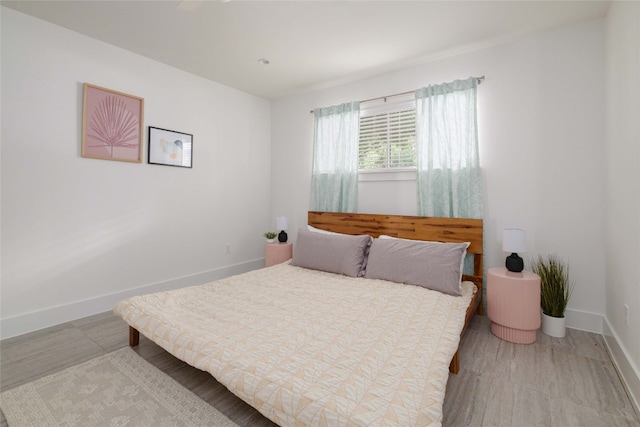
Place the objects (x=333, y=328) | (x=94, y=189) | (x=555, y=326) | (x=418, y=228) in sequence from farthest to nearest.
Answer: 1. (x=418, y=228)
2. (x=94, y=189)
3. (x=555, y=326)
4. (x=333, y=328)

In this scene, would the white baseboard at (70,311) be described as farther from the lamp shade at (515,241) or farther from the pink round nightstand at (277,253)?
the lamp shade at (515,241)

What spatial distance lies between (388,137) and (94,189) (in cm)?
319

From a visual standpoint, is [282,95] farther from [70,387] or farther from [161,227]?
[70,387]

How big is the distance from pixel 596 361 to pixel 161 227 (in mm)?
4140

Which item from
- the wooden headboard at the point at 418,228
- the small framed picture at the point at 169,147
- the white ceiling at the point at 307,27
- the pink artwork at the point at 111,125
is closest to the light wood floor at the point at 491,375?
the wooden headboard at the point at 418,228

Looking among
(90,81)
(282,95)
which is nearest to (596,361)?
(282,95)

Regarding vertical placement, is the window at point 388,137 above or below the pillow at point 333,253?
above

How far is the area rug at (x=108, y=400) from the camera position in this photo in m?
1.46

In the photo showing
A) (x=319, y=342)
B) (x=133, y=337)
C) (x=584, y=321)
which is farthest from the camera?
(x=584, y=321)

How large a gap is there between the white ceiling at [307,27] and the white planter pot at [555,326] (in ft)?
8.32

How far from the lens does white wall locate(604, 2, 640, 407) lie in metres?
1.68

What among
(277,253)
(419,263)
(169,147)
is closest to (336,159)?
(277,253)

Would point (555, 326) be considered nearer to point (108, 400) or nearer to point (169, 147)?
point (108, 400)

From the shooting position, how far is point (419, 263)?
252 centimetres
